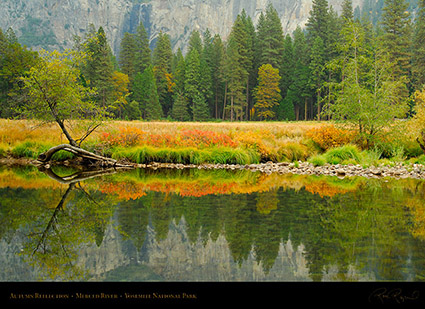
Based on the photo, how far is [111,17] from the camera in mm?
185375

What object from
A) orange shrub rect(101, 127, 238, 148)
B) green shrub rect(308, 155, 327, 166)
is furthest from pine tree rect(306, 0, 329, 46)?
green shrub rect(308, 155, 327, 166)

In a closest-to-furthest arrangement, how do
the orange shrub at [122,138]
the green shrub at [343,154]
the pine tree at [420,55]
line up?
the green shrub at [343,154] < the orange shrub at [122,138] < the pine tree at [420,55]

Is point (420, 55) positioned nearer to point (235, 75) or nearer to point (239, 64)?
point (239, 64)

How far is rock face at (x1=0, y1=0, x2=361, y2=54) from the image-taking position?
17150 centimetres

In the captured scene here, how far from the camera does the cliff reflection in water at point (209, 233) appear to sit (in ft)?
13.3

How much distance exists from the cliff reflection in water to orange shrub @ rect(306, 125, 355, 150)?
29.2 ft

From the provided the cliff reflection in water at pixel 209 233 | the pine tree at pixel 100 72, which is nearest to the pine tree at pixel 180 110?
the pine tree at pixel 100 72

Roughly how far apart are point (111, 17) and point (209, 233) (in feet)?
659

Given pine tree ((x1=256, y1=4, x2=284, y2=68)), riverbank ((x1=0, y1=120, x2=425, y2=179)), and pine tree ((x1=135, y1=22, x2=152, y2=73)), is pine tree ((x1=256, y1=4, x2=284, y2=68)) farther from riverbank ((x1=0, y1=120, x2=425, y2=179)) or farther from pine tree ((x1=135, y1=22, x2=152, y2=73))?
riverbank ((x1=0, y1=120, x2=425, y2=179))

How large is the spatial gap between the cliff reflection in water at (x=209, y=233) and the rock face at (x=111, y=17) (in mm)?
170888

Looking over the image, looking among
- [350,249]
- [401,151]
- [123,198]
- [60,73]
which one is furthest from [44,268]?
[401,151]

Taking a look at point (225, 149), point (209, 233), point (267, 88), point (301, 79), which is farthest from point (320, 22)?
point (209, 233)

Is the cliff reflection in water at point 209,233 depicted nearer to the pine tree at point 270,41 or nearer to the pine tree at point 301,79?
the pine tree at point 301,79
